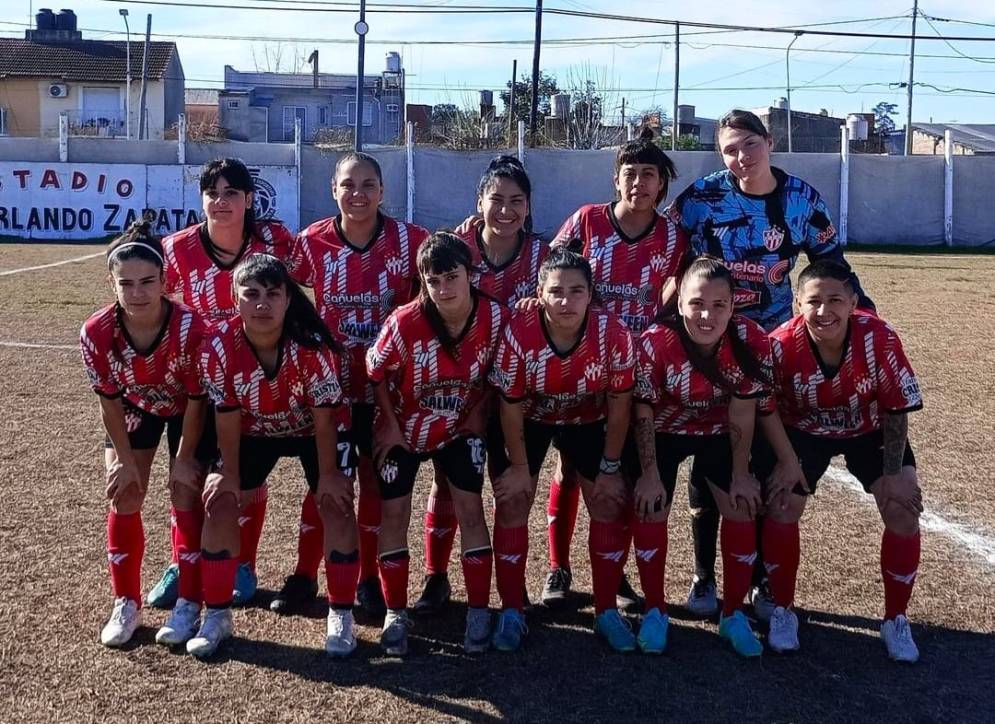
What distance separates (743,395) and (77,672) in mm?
2378

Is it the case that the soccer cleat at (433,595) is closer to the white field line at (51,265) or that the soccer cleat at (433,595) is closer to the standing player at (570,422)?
the standing player at (570,422)

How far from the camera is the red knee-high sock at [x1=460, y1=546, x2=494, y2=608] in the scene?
12.6 ft

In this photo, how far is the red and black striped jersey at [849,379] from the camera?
3.73m

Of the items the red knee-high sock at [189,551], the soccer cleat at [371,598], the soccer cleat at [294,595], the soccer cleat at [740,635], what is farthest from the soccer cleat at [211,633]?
the soccer cleat at [740,635]

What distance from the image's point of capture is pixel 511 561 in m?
3.87

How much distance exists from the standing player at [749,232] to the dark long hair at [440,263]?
3.31 feet

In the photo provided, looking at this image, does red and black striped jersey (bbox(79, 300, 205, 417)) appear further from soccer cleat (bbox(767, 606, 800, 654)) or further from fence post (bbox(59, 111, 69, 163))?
fence post (bbox(59, 111, 69, 163))

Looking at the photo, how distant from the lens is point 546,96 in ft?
149

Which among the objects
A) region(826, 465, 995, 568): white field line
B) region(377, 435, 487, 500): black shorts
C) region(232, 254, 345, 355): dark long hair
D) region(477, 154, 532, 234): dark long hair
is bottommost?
region(826, 465, 995, 568): white field line

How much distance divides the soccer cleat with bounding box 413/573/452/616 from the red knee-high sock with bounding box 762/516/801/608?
1219mm

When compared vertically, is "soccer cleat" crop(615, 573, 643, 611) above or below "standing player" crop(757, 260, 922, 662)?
below

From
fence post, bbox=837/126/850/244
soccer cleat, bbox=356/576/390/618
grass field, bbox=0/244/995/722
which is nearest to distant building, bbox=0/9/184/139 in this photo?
fence post, bbox=837/126/850/244

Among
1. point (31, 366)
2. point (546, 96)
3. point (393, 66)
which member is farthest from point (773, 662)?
point (393, 66)

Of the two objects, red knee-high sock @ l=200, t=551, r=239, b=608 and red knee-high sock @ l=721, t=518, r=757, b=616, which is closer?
red knee-high sock @ l=200, t=551, r=239, b=608
